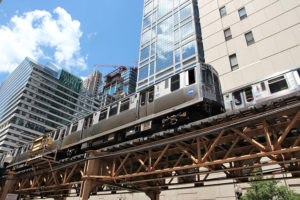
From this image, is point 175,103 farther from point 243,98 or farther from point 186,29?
point 186,29

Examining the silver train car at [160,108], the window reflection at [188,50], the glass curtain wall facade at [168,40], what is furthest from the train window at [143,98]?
the window reflection at [188,50]

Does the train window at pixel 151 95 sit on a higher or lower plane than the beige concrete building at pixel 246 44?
lower

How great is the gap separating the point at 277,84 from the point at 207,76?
4.40 metres

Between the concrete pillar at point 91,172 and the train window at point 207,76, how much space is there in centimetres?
737

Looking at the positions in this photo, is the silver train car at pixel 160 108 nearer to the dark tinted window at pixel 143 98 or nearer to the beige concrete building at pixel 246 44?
the dark tinted window at pixel 143 98

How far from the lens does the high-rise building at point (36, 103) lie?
275 feet

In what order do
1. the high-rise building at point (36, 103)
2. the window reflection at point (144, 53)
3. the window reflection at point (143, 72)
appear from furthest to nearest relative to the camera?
the high-rise building at point (36, 103)
the window reflection at point (144, 53)
the window reflection at point (143, 72)

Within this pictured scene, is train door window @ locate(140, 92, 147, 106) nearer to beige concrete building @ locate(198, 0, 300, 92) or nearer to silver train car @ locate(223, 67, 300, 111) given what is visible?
silver train car @ locate(223, 67, 300, 111)

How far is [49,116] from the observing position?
93.1 meters

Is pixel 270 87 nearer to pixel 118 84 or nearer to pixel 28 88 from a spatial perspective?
pixel 28 88

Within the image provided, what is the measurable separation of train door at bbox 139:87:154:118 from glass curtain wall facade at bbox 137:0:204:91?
47.5 meters

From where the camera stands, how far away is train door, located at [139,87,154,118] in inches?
457

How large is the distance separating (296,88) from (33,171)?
20.5m

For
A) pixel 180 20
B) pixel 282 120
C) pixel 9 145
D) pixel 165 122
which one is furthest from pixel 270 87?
pixel 9 145
